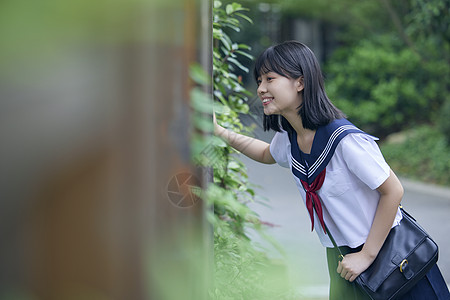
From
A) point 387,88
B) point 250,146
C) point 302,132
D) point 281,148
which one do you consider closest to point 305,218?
point 250,146

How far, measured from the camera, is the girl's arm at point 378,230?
1983 mm

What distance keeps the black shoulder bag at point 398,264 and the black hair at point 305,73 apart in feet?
1.49

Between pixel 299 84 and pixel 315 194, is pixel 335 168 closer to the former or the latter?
pixel 315 194

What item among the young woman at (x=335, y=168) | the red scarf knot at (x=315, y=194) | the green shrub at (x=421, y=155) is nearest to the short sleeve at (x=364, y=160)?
the young woman at (x=335, y=168)

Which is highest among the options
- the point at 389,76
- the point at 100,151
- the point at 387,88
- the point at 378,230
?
the point at 100,151

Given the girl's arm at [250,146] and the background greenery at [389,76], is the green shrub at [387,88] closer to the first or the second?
the background greenery at [389,76]

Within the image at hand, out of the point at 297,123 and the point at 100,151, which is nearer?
the point at 100,151

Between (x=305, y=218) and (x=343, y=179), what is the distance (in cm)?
573

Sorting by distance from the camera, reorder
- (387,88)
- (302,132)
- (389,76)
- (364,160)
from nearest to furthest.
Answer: (364,160)
(302,132)
(387,88)
(389,76)

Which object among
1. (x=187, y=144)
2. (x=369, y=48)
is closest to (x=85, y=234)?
(x=187, y=144)

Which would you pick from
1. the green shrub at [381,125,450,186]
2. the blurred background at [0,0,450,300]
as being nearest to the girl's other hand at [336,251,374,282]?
the blurred background at [0,0,450,300]

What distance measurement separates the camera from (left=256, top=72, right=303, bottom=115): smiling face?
2.10m

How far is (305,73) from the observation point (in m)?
2.10

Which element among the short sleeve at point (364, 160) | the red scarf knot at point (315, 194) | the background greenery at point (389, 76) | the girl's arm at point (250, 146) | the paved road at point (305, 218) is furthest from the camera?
the background greenery at point (389, 76)
